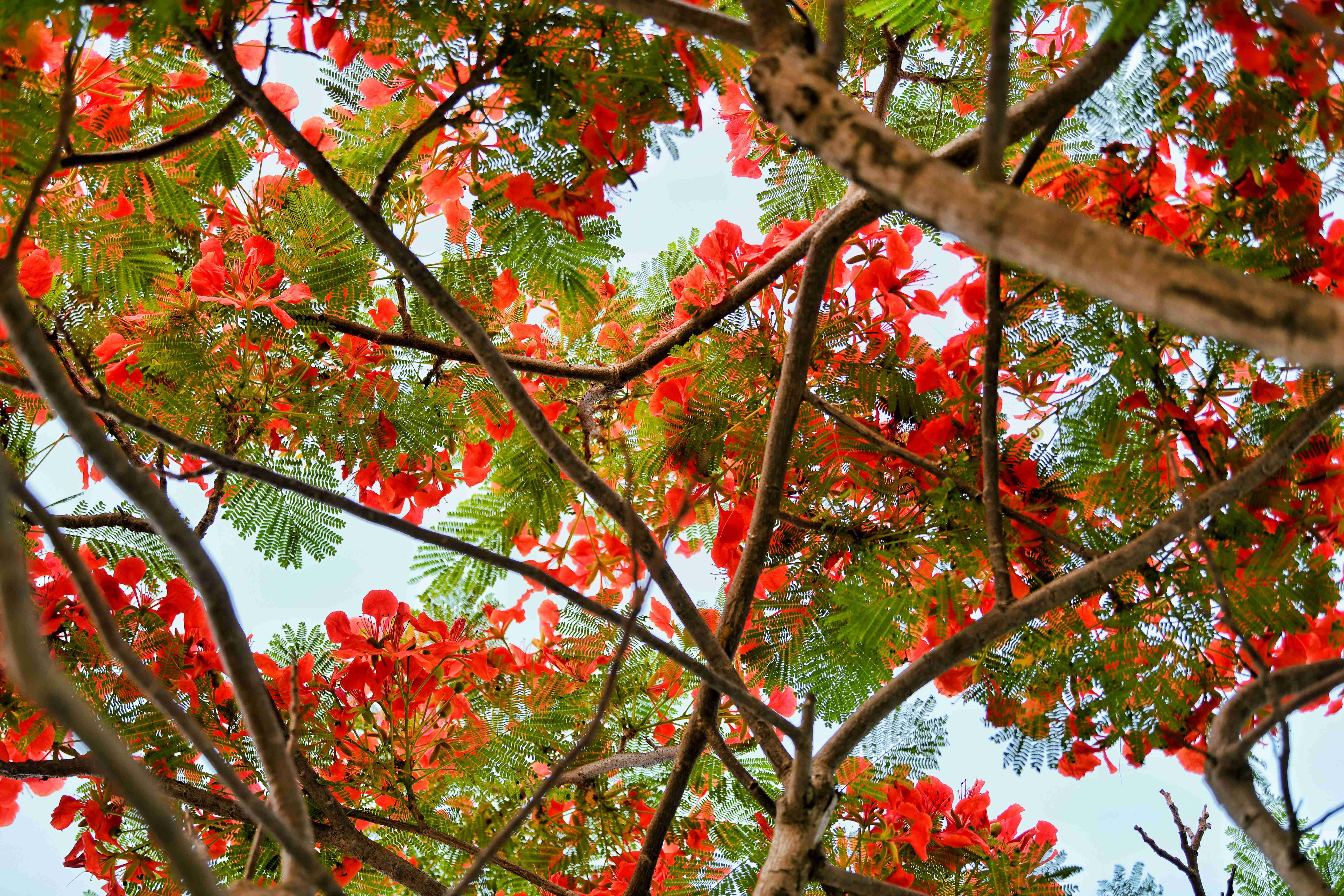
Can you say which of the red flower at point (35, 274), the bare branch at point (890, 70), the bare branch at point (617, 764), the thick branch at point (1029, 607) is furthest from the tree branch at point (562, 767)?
the red flower at point (35, 274)

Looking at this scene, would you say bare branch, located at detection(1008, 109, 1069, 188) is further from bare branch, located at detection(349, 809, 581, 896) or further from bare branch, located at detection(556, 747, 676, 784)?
bare branch, located at detection(349, 809, 581, 896)

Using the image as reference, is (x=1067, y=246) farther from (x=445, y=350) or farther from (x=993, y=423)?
(x=445, y=350)

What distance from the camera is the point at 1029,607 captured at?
1.19 meters

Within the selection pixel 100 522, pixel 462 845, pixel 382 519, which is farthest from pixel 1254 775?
pixel 100 522

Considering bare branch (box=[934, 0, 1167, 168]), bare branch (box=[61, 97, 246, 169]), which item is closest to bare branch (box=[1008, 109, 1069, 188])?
bare branch (box=[934, 0, 1167, 168])

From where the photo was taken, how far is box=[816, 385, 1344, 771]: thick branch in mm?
1164

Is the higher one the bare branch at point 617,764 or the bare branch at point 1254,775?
the bare branch at point 617,764

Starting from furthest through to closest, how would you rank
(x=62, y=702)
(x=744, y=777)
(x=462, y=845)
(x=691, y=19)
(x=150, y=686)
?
(x=462, y=845) < (x=744, y=777) < (x=691, y=19) < (x=150, y=686) < (x=62, y=702)

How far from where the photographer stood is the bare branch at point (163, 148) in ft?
3.91

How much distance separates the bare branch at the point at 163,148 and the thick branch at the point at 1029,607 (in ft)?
3.87

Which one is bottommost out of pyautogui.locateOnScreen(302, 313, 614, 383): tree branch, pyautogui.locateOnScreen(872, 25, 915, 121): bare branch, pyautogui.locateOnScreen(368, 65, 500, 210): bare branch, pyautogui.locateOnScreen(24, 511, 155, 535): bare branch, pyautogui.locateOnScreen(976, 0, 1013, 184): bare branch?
pyautogui.locateOnScreen(976, 0, 1013, 184): bare branch

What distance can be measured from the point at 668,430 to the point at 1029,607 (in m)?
0.92

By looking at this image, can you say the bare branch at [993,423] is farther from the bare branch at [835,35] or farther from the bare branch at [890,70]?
the bare branch at [890,70]

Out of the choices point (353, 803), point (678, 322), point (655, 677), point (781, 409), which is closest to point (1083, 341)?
point (781, 409)
